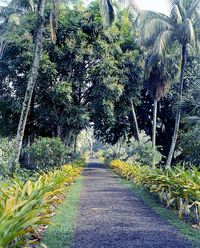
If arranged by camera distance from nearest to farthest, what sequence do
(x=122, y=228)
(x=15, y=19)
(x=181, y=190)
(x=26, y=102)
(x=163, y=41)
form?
(x=122, y=228)
(x=181, y=190)
(x=26, y=102)
(x=163, y=41)
(x=15, y=19)

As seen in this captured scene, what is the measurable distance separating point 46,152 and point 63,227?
10189 millimetres

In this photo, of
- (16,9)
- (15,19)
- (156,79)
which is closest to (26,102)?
(156,79)

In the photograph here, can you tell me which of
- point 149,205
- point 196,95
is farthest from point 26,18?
point 149,205

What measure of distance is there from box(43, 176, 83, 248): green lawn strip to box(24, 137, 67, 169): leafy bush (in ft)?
22.7

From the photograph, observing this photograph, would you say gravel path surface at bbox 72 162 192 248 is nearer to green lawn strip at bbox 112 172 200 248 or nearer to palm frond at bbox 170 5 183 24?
green lawn strip at bbox 112 172 200 248

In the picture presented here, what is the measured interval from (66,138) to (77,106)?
3.81m

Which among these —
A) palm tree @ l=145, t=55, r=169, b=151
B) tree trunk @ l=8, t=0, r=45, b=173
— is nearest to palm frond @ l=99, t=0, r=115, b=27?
tree trunk @ l=8, t=0, r=45, b=173

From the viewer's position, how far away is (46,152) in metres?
16.4

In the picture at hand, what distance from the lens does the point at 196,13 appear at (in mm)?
18219

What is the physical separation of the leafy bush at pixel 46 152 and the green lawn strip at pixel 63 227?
693 centimetres

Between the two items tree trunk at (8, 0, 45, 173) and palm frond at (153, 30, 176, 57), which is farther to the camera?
palm frond at (153, 30, 176, 57)

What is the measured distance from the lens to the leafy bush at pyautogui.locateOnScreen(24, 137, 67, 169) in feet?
53.4

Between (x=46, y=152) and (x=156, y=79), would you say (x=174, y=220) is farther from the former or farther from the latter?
(x=156, y=79)

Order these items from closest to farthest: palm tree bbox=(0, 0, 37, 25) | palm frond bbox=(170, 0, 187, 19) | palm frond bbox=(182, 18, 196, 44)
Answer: palm frond bbox=(182, 18, 196, 44), palm frond bbox=(170, 0, 187, 19), palm tree bbox=(0, 0, 37, 25)
